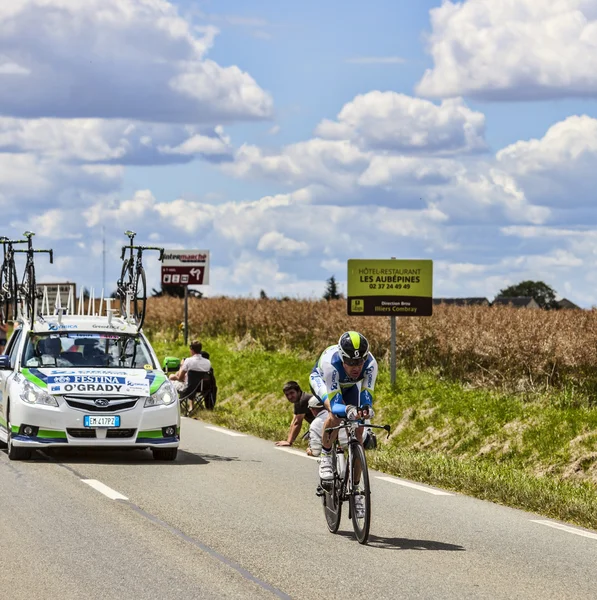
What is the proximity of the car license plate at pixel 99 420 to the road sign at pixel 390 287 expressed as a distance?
9.08 metres

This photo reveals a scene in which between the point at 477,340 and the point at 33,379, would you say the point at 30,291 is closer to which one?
the point at 33,379

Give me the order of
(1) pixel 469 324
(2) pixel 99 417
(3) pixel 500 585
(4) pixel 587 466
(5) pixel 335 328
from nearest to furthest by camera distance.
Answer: (3) pixel 500 585
(2) pixel 99 417
(4) pixel 587 466
(1) pixel 469 324
(5) pixel 335 328

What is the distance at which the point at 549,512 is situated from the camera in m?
11.7

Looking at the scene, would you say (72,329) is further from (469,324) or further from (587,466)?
(469,324)

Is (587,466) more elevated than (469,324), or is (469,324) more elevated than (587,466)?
(469,324)

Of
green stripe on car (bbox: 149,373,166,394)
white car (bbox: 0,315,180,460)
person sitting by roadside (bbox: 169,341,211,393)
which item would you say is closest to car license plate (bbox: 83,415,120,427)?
white car (bbox: 0,315,180,460)

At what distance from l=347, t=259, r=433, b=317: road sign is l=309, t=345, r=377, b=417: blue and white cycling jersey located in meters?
13.6

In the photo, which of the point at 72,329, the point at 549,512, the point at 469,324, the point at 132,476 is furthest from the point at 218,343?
the point at 549,512

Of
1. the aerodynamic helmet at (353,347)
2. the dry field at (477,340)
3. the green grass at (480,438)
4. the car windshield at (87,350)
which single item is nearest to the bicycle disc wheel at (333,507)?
the aerodynamic helmet at (353,347)

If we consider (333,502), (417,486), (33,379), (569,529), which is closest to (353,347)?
(333,502)

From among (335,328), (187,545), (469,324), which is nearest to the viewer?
(187,545)

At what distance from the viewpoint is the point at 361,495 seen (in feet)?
31.7

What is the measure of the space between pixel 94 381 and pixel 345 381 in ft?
20.2

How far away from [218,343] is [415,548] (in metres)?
30.2
